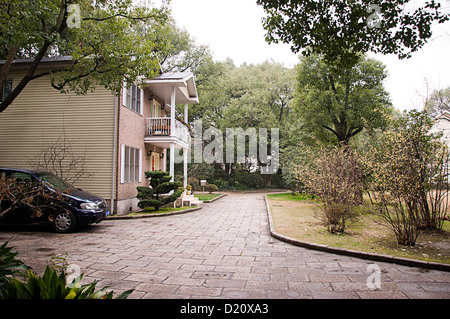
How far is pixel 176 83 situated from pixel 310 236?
10.4m

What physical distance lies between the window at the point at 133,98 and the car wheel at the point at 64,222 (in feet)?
19.6

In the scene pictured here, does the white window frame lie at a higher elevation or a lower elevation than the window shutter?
higher

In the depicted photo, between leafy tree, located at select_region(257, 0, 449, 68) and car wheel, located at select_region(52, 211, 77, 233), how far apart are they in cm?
732

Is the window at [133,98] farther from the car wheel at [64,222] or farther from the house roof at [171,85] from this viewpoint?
the car wheel at [64,222]

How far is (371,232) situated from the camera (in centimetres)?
802

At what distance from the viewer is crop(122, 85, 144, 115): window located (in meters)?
12.6

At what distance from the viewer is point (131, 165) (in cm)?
1345

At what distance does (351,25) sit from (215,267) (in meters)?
6.25

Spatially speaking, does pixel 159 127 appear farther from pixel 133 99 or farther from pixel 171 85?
pixel 171 85

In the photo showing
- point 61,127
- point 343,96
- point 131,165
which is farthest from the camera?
point 343,96

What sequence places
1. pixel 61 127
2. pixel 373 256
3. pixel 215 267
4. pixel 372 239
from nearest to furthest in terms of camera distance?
pixel 215 267, pixel 373 256, pixel 372 239, pixel 61 127

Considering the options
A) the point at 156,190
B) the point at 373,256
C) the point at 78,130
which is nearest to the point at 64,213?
the point at 156,190

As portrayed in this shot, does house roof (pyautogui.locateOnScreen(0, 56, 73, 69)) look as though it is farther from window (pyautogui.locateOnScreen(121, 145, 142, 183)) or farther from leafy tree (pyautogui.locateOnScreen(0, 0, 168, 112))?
window (pyautogui.locateOnScreen(121, 145, 142, 183))

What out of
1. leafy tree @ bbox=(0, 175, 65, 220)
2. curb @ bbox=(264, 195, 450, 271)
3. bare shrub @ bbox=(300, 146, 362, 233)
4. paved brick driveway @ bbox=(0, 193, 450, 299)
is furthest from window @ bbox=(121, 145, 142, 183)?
curb @ bbox=(264, 195, 450, 271)
